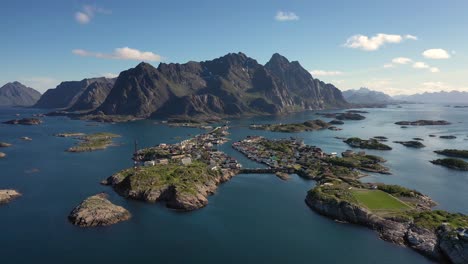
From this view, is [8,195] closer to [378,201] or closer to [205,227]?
[205,227]

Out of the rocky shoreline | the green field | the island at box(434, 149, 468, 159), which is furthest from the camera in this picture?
the island at box(434, 149, 468, 159)

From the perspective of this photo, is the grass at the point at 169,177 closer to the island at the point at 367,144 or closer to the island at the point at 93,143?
the island at the point at 93,143

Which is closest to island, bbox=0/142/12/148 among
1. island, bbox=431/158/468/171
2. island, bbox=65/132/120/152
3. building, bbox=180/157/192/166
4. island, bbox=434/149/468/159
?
island, bbox=65/132/120/152

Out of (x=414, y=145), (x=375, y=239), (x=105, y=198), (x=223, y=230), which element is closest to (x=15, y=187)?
(x=105, y=198)

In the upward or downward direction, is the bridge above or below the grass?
below

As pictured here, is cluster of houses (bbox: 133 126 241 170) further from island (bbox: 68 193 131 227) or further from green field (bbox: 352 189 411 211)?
green field (bbox: 352 189 411 211)

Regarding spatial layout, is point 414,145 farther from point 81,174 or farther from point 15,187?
point 15,187

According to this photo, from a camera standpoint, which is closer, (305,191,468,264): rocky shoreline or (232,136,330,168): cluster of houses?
(305,191,468,264): rocky shoreline

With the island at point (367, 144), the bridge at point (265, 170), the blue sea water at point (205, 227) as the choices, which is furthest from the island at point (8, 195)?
the island at point (367, 144)
